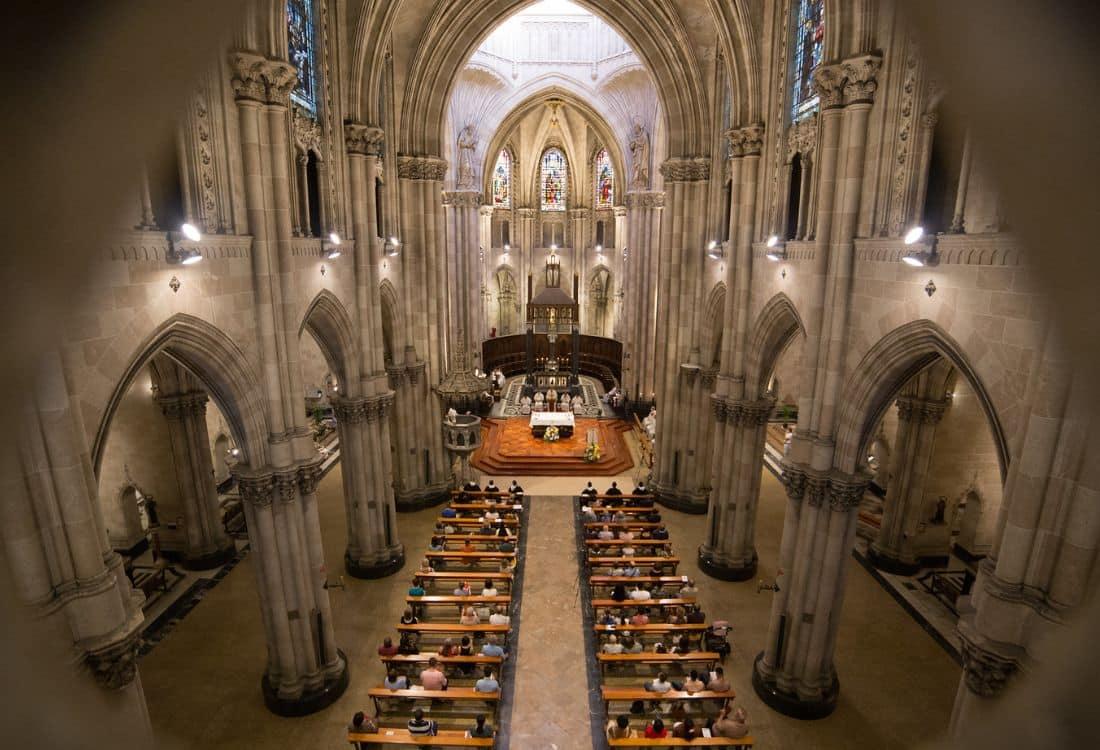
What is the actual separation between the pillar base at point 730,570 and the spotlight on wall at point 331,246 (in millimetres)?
12271

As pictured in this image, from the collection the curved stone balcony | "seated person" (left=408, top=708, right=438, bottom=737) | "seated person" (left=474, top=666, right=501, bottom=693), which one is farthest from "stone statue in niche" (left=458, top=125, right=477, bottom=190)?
"seated person" (left=408, top=708, right=438, bottom=737)

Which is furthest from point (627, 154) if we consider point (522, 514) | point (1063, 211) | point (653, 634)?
point (1063, 211)

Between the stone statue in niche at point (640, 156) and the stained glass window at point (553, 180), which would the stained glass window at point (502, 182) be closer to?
the stained glass window at point (553, 180)

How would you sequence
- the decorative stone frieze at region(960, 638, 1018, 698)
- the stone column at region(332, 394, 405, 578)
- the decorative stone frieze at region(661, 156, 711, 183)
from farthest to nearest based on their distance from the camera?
the decorative stone frieze at region(661, 156, 711, 183)
the stone column at region(332, 394, 405, 578)
the decorative stone frieze at region(960, 638, 1018, 698)

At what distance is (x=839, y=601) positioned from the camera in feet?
34.5

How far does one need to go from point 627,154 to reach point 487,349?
15.1 meters

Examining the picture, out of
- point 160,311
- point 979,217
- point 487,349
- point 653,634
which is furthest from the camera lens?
point 487,349

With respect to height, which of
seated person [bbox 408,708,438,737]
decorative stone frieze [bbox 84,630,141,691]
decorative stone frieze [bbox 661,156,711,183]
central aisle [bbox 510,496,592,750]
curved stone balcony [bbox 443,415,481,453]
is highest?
decorative stone frieze [bbox 661,156,711,183]

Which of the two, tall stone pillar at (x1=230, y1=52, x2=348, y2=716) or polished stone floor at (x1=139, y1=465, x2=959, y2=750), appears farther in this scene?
polished stone floor at (x1=139, y1=465, x2=959, y2=750)

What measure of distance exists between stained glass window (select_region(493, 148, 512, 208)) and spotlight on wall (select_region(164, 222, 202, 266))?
3636 centimetres

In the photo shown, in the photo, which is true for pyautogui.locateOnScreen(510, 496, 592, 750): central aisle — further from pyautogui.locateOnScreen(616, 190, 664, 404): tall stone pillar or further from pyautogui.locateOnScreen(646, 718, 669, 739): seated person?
pyautogui.locateOnScreen(616, 190, 664, 404): tall stone pillar

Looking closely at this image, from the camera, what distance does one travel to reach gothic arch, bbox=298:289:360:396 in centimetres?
1272

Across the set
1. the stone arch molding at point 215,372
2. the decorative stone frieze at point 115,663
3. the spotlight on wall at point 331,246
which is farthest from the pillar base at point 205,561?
the decorative stone frieze at point 115,663

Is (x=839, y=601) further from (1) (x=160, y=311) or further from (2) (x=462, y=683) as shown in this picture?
(1) (x=160, y=311)
